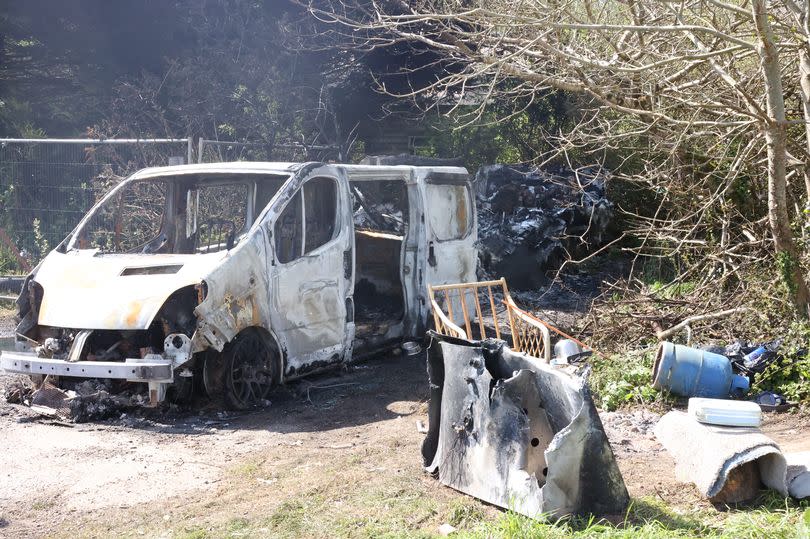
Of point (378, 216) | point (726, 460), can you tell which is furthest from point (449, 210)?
point (726, 460)

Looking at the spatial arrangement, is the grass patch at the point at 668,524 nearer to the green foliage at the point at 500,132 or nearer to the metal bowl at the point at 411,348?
the metal bowl at the point at 411,348

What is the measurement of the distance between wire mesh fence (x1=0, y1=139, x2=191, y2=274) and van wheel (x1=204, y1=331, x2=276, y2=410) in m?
5.33

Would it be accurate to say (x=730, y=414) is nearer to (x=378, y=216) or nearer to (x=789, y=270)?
(x=789, y=270)

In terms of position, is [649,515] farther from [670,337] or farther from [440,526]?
[670,337]

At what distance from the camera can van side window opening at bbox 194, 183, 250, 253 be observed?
7.74 m

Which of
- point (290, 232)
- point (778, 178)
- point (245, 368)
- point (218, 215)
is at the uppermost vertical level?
point (778, 178)

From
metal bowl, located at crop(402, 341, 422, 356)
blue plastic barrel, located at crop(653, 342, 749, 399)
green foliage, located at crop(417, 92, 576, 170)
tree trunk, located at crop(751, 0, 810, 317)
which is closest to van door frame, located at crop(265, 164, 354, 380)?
metal bowl, located at crop(402, 341, 422, 356)

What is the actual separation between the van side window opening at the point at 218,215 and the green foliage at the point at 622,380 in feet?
10.8

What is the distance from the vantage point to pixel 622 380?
285 inches

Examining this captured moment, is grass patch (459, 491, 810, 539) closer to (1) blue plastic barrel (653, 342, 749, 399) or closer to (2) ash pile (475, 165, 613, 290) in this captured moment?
(1) blue plastic barrel (653, 342, 749, 399)

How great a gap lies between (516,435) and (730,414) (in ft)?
4.49

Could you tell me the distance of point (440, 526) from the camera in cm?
447

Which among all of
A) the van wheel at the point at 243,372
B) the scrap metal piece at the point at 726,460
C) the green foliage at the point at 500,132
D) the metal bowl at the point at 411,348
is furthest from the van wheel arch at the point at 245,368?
the green foliage at the point at 500,132

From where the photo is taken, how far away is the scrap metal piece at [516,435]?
14.3 ft
